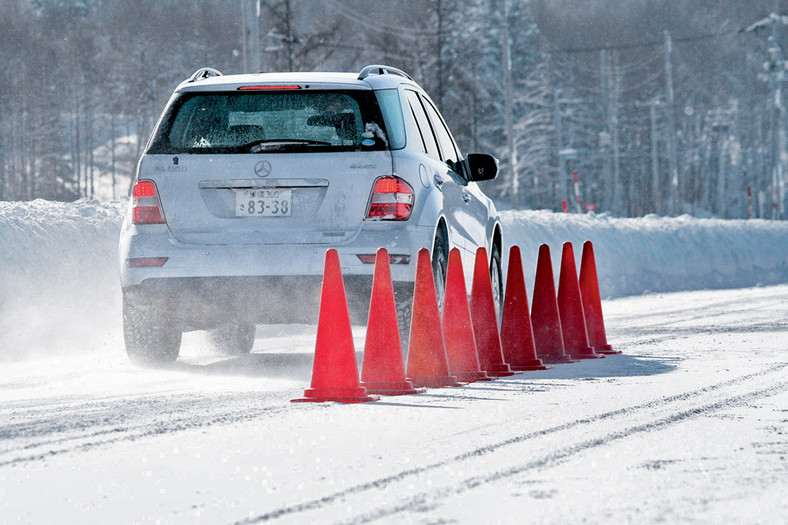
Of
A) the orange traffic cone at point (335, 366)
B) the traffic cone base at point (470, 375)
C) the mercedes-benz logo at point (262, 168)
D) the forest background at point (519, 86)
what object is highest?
the forest background at point (519, 86)

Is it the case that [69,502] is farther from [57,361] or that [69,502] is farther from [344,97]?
[57,361]

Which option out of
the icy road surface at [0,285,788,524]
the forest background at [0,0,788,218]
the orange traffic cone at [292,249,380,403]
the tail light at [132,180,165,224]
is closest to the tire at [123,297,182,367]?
the icy road surface at [0,285,788,524]

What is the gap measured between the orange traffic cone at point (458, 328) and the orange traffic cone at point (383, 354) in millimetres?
820

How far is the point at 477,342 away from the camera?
770cm

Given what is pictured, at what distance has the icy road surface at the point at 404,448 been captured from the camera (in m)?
3.57

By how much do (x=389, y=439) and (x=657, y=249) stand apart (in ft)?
64.6

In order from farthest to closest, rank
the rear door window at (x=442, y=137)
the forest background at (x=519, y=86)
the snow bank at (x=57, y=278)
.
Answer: the forest background at (x=519, y=86) → the snow bank at (x=57, y=278) → the rear door window at (x=442, y=137)

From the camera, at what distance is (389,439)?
4.87 meters

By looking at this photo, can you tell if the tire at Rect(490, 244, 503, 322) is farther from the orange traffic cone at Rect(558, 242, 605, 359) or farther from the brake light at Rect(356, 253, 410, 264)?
the brake light at Rect(356, 253, 410, 264)

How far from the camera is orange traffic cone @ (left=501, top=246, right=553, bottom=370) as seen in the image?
8.01 metres

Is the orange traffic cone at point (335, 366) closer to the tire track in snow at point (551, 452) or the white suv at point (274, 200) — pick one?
the white suv at point (274, 200)

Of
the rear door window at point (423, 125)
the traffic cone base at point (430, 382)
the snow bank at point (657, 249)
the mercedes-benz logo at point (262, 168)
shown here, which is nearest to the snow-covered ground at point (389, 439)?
the traffic cone base at point (430, 382)

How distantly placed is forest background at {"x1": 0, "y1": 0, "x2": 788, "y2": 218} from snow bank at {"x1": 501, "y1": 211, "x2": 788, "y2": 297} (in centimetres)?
5611

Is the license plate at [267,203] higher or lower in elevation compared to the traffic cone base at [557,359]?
higher
